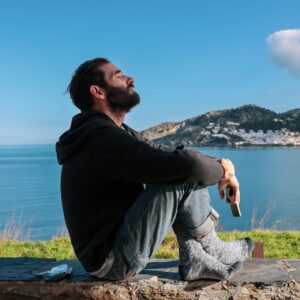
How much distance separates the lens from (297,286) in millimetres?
2582

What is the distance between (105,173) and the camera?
2.37 metres

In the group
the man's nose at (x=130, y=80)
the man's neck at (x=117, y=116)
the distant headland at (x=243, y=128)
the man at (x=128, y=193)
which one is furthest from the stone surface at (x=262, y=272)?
the distant headland at (x=243, y=128)

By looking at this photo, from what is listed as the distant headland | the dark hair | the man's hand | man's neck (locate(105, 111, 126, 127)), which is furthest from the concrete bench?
the distant headland

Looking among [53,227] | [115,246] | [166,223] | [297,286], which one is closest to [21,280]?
[115,246]

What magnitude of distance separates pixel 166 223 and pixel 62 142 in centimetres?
72

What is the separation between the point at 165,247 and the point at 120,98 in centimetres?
353

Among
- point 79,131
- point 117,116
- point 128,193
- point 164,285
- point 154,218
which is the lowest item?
point 164,285

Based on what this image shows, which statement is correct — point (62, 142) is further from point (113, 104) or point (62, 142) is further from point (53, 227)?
point (53, 227)

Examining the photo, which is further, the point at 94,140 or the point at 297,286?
the point at 297,286

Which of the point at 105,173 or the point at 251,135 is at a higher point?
the point at 251,135

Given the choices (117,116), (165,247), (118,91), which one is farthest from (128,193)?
(165,247)

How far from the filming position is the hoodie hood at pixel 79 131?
7.92ft

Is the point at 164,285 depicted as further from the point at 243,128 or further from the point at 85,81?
the point at 243,128

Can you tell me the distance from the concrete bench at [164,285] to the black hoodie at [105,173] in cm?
21
